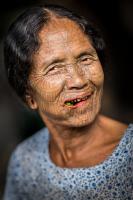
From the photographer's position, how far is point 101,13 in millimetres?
4574

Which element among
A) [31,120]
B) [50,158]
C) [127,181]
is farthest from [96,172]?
[31,120]

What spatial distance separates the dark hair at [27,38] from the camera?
246 cm

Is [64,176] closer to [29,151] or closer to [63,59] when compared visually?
[29,151]

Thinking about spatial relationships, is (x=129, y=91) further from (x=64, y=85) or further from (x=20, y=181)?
(x=64, y=85)

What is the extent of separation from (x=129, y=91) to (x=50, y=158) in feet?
6.38

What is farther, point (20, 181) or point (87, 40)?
point (20, 181)

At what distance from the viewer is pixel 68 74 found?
94.9 inches

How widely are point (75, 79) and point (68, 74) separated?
4 centimetres

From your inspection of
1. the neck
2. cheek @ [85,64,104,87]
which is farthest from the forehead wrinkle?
the neck

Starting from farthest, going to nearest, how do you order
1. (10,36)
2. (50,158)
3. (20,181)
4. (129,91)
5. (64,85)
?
(129,91)
(20,181)
(50,158)
(10,36)
(64,85)

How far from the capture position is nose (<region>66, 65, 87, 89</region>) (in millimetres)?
2385

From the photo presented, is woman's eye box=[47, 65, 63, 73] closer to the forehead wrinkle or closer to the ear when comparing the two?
the forehead wrinkle

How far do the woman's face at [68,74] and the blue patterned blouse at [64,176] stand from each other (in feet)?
0.72

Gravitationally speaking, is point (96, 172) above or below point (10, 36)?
below
